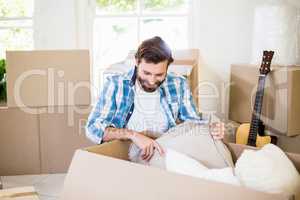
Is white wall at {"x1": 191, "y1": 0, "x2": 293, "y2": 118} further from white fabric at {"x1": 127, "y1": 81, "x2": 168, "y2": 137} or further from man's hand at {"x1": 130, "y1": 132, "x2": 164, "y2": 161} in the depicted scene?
man's hand at {"x1": 130, "y1": 132, "x2": 164, "y2": 161}

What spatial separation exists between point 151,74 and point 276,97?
1.10 meters

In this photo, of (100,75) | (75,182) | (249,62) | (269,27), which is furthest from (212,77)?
(75,182)

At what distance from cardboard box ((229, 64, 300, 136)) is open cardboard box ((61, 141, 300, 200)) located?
140 centimetres

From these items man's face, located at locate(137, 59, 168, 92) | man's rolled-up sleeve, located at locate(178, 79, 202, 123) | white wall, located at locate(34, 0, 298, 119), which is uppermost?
white wall, located at locate(34, 0, 298, 119)

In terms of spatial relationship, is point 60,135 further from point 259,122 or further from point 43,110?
point 259,122

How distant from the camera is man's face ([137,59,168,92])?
161 centimetres

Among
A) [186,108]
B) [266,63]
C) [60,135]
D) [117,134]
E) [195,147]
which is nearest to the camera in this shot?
[195,147]

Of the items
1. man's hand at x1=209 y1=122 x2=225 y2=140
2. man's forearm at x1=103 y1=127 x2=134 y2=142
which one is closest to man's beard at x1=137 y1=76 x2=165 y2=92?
man's forearm at x1=103 y1=127 x2=134 y2=142

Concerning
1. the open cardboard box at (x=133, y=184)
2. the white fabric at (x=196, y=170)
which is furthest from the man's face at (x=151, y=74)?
the open cardboard box at (x=133, y=184)

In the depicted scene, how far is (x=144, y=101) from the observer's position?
5.53 ft

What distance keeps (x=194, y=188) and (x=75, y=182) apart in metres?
0.32

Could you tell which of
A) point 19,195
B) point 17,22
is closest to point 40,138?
point 17,22

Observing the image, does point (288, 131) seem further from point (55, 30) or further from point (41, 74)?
point (55, 30)

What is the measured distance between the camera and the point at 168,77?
1.76m
